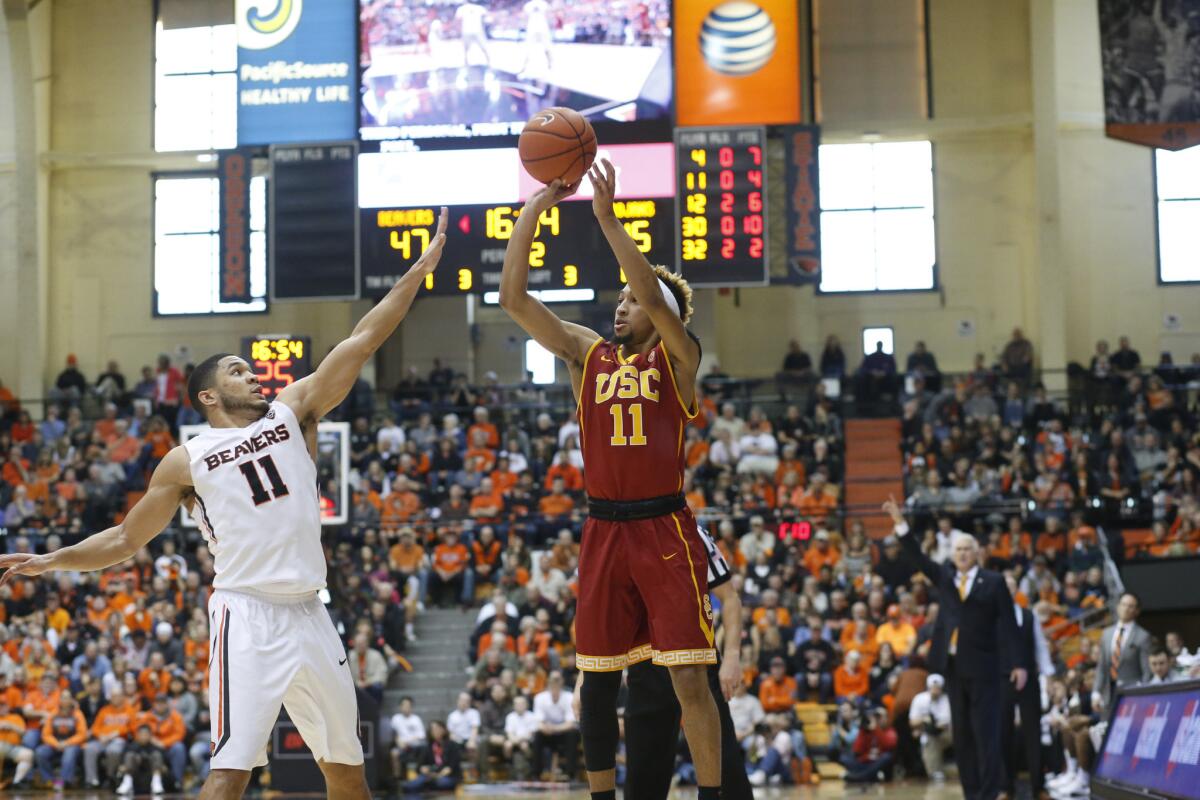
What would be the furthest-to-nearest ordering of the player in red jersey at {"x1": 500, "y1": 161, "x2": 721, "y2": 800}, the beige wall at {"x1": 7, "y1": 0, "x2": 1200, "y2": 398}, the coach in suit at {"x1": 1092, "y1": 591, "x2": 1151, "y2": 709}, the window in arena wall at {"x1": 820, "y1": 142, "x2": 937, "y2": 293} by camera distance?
the window in arena wall at {"x1": 820, "y1": 142, "x2": 937, "y2": 293} < the beige wall at {"x1": 7, "y1": 0, "x2": 1200, "y2": 398} < the coach in suit at {"x1": 1092, "y1": 591, "x2": 1151, "y2": 709} < the player in red jersey at {"x1": 500, "y1": 161, "x2": 721, "y2": 800}

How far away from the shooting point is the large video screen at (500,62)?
19297mm

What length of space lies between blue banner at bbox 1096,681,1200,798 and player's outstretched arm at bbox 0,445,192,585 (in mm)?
4818

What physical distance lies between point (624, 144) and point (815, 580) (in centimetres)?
566

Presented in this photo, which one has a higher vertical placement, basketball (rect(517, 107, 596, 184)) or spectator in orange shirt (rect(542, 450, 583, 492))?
basketball (rect(517, 107, 596, 184))

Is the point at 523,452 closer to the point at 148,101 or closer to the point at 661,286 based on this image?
the point at 148,101

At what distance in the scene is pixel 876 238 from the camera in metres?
25.5

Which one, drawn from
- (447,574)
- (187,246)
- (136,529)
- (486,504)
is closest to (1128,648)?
(136,529)

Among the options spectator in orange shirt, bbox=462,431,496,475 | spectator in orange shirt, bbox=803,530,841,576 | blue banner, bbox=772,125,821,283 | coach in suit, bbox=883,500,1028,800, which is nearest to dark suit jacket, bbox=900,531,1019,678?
coach in suit, bbox=883,500,1028,800

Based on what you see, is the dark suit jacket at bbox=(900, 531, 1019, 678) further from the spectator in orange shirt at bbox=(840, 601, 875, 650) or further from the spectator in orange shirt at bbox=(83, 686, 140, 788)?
the spectator in orange shirt at bbox=(83, 686, 140, 788)

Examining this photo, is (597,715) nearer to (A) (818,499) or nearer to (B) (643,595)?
(B) (643,595)

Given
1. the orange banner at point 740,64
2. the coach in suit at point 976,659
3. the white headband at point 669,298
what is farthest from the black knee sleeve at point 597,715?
the orange banner at point 740,64

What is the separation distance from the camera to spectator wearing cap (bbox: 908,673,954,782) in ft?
48.0

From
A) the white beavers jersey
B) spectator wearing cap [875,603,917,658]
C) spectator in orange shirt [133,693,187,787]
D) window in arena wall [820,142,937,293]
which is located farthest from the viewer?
window in arena wall [820,142,937,293]

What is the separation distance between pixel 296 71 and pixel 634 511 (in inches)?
585
